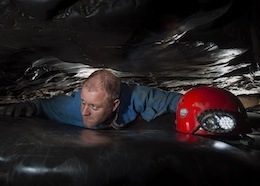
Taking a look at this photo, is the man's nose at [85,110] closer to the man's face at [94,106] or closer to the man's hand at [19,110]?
the man's face at [94,106]

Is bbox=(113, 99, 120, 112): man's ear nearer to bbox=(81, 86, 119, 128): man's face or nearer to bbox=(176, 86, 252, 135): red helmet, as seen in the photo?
bbox=(81, 86, 119, 128): man's face

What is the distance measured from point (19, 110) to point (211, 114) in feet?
3.85

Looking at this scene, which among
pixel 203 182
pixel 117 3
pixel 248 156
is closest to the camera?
pixel 203 182

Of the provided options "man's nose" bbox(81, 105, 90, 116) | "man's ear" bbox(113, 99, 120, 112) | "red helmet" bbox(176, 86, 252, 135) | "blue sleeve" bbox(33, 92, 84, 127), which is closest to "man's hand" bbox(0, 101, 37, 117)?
"blue sleeve" bbox(33, 92, 84, 127)

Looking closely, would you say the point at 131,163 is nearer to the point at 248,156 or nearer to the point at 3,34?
the point at 248,156

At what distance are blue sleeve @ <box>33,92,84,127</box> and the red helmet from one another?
0.79 meters

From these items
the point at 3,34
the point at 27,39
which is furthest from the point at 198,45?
the point at 3,34

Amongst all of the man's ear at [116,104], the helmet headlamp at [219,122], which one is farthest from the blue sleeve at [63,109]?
the helmet headlamp at [219,122]

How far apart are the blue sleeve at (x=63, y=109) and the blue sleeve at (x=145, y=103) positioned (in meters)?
0.33

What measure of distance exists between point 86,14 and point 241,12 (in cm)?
100

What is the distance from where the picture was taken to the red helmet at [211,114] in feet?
5.50

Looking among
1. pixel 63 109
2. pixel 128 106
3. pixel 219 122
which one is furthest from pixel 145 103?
pixel 219 122

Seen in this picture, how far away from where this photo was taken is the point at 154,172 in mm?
1009

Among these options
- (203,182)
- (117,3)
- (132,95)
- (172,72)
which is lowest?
(203,182)
